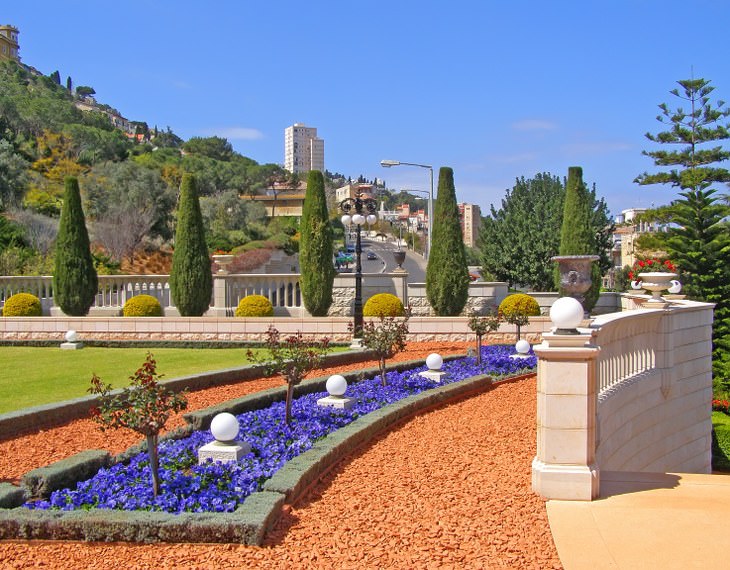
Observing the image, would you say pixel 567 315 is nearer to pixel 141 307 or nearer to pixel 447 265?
pixel 447 265

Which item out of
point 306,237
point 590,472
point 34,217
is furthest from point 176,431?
point 34,217

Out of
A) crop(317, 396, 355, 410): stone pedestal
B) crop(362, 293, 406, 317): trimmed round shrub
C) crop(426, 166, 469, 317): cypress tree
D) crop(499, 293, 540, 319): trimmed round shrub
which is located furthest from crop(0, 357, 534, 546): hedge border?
crop(426, 166, 469, 317): cypress tree

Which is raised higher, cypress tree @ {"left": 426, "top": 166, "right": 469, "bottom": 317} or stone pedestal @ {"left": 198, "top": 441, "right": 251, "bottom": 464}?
cypress tree @ {"left": 426, "top": 166, "right": 469, "bottom": 317}

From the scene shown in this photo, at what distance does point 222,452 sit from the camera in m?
7.00

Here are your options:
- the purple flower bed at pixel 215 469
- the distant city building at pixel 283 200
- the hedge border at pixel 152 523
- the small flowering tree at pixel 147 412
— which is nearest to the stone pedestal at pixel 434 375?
the purple flower bed at pixel 215 469

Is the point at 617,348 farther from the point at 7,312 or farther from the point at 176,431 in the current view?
the point at 7,312

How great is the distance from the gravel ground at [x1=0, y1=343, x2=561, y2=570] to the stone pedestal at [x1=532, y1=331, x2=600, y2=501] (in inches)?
11.4

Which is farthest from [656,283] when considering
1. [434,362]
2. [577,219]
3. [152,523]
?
[577,219]

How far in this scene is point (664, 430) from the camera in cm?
1184

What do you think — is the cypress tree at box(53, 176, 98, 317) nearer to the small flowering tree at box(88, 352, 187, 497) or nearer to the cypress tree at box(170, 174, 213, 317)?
the cypress tree at box(170, 174, 213, 317)

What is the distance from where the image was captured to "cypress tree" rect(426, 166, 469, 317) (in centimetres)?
2147

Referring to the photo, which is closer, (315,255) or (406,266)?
(315,255)

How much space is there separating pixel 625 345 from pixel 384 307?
10685mm

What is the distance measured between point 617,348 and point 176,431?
5.48m
